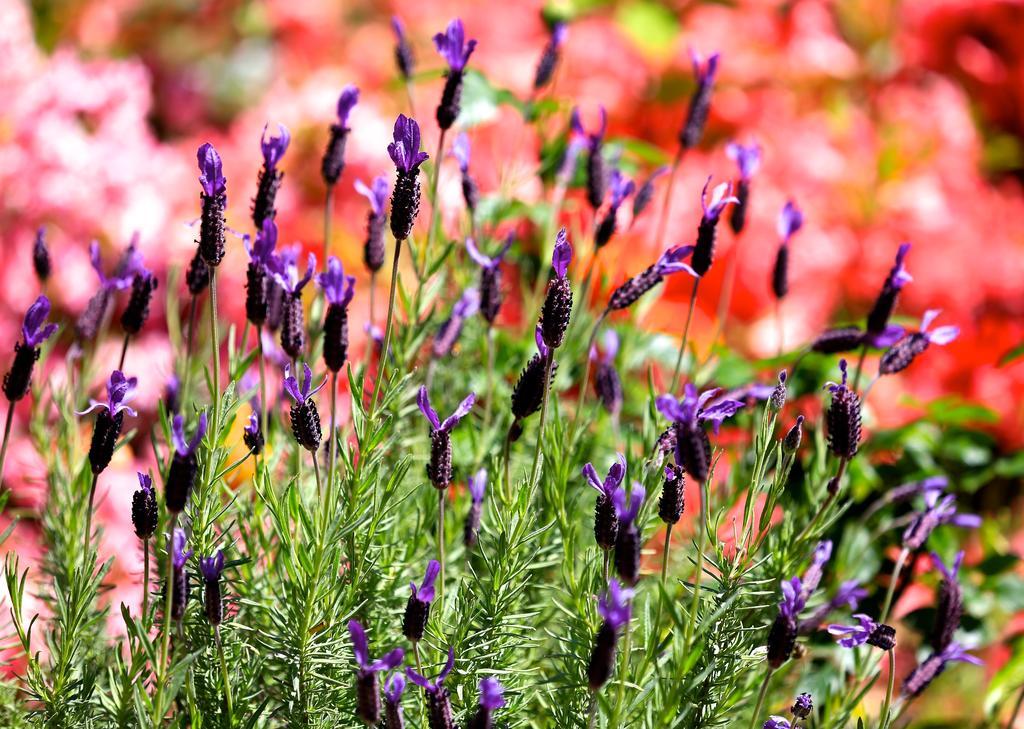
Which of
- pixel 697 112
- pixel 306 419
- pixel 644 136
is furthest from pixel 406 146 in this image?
pixel 644 136

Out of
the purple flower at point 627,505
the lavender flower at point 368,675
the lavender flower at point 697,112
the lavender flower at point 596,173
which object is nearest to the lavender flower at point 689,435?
the purple flower at point 627,505

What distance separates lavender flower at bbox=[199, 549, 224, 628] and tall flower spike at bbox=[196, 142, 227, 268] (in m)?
0.13

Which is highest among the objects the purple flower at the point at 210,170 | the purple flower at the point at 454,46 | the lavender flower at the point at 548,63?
the lavender flower at the point at 548,63

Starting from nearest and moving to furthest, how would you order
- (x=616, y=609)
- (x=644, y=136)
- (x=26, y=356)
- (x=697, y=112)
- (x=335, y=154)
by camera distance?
1. (x=616, y=609)
2. (x=26, y=356)
3. (x=335, y=154)
4. (x=697, y=112)
5. (x=644, y=136)

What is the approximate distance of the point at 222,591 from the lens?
479 mm

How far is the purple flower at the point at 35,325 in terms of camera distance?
1.55 ft

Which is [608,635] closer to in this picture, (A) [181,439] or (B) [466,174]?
(A) [181,439]

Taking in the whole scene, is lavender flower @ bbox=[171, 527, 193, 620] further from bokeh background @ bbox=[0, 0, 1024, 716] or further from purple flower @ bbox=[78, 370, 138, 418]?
bokeh background @ bbox=[0, 0, 1024, 716]

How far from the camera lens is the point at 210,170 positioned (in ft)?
1.45

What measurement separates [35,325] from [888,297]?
40 centimetres

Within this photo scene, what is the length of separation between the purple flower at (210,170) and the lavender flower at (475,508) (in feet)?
0.56

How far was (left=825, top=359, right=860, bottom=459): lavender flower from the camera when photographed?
1.53 ft

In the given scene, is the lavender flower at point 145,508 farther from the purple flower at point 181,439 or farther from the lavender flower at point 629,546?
the lavender flower at point 629,546

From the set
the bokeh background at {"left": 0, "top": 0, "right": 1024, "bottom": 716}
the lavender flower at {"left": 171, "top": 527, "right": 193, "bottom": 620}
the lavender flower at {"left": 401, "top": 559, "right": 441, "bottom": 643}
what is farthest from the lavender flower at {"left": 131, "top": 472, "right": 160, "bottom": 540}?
the bokeh background at {"left": 0, "top": 0, "right": 1024, "bottom": 716}
